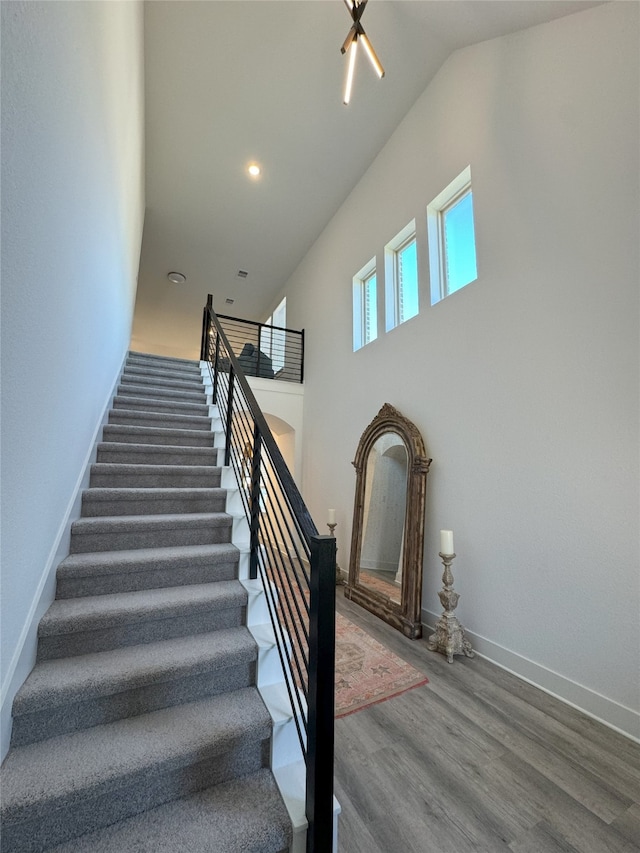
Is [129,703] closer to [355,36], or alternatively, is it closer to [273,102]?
[355,36]

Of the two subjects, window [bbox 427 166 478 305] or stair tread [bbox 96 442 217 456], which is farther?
window [bbox 427 166 478 305]

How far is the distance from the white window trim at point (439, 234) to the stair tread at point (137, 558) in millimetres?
2826

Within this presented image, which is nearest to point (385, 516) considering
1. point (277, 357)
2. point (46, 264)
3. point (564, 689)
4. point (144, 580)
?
point (564, 689)

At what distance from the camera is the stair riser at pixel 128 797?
0.97m

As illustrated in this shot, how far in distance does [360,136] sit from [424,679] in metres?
5.48

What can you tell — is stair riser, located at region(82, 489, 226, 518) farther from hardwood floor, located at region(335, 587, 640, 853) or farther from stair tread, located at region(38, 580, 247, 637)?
hardwood floor, located at region(335, 587, 640, 853)

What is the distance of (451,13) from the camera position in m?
2.94

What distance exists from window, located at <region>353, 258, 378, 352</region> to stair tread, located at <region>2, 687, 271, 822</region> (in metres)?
3.88

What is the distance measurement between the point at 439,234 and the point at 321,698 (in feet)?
12.4

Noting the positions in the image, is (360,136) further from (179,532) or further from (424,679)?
(424,679)

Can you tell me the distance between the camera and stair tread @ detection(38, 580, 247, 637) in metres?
1.44

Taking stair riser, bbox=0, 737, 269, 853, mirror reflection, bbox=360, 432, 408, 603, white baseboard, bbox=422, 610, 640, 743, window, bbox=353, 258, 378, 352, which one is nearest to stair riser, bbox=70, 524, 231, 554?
stair riser, bbox=0, 737, 269, 853

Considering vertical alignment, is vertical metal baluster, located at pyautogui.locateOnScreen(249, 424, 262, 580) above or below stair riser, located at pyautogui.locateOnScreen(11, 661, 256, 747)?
above

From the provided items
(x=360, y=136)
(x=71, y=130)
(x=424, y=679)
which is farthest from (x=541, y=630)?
(x=360, y=136)
